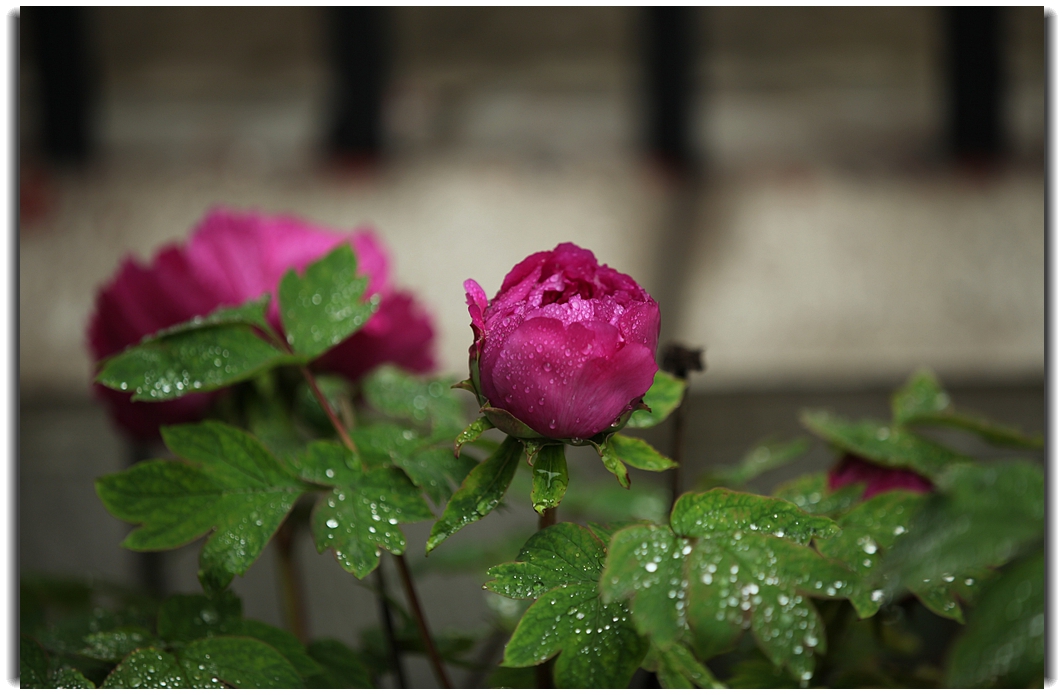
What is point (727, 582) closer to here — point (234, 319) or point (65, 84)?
point (234, 319)

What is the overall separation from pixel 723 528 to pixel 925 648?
1.02 feet

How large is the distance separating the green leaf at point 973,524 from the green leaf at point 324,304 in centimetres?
18

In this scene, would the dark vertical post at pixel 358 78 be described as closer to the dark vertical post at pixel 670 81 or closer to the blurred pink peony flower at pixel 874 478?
the dark vertical post at pixel 670 81

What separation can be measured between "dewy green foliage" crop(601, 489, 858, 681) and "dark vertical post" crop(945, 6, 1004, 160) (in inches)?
30.7

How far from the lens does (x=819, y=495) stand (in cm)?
26

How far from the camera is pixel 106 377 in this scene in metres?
0.23

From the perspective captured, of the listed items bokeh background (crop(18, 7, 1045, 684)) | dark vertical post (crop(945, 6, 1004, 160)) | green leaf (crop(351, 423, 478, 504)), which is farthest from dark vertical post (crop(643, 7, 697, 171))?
green leaf (crop(351, 423, 478, 504))

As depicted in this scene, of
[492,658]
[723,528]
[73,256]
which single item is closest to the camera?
[723,528]

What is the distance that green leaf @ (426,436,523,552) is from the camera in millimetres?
183

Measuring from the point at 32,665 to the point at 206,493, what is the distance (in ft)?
0.22

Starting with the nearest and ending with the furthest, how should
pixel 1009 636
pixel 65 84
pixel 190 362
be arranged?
1. pixel 1009 636
2. pixel 190 362
3. pixel 65 84

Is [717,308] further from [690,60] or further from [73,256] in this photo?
[73,256]

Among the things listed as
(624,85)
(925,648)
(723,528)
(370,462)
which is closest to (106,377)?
(370,462)

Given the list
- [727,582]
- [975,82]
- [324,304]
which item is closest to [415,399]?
[324,304]
